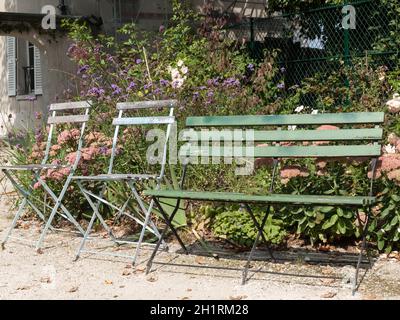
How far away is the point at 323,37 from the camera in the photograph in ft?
31.0

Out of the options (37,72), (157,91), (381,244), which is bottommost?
(381,244)

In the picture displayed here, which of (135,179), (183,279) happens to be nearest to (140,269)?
(183,279)

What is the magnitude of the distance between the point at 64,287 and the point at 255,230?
1527 mm

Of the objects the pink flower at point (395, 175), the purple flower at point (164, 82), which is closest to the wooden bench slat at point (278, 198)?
the pink flower at point (395, 175)

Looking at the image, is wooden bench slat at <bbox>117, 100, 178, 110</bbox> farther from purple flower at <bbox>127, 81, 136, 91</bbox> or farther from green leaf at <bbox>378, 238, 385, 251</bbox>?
green leaf at <bbox>378, 238, 385, 251</bbox>

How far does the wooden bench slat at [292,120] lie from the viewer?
4.66 meters

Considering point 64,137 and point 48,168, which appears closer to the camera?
point 48,168

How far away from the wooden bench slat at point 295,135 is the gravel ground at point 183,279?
34.5 inches

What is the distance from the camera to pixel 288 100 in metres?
8.22

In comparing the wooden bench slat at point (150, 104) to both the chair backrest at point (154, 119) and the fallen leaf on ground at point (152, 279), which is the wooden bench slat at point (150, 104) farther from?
the fallen leaf on ground at point (152, 279)

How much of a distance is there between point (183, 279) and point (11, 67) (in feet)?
50.3

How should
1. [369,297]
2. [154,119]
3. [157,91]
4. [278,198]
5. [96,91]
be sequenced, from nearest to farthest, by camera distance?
[369,297] → [278,198] → [154,119] → [157,91] → [96,91]

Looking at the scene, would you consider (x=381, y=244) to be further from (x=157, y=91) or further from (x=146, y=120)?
(x=157, y=91)

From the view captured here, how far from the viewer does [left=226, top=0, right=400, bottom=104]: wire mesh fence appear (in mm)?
8688
